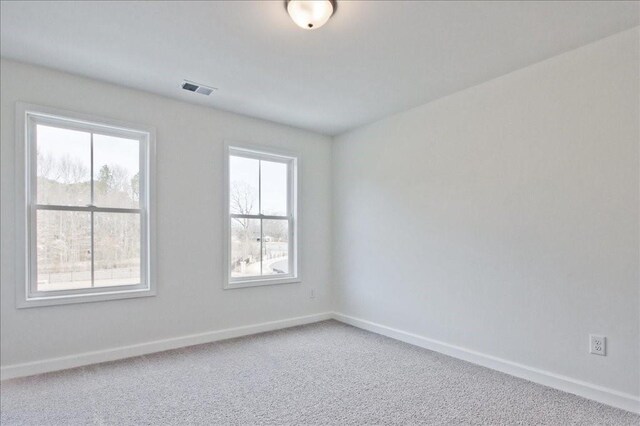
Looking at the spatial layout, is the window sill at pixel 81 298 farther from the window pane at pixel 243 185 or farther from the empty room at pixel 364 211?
the window pane at pixel 243 185

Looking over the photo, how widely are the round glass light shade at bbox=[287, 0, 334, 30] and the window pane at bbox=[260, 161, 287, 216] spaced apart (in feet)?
→ 7.31

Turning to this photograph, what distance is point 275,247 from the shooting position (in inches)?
170

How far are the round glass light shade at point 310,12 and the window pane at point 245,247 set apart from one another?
2.34 meters

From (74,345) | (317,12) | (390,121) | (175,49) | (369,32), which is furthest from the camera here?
(390,121)

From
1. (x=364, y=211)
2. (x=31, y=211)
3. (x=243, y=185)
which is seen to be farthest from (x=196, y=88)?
(x=364, y=211)

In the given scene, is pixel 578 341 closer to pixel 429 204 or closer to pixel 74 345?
pixel 429 204

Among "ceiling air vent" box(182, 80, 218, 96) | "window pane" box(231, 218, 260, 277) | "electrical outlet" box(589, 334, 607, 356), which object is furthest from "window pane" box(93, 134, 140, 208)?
"electrical outlet" box(589, 334, 607, 356)

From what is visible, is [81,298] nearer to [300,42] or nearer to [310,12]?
[300,42]

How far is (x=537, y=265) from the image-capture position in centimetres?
269

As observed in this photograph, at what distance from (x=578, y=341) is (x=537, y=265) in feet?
1.85

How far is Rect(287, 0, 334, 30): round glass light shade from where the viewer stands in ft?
6.61

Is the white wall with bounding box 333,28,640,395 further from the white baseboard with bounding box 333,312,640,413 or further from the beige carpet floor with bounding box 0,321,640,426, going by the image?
the beige carpet floor with bounding box 0,321,640,426

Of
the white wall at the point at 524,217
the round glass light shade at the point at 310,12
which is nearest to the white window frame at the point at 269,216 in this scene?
the white wall at the point at 524,217

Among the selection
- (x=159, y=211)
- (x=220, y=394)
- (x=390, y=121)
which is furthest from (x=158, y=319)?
(x=390, y=121)
